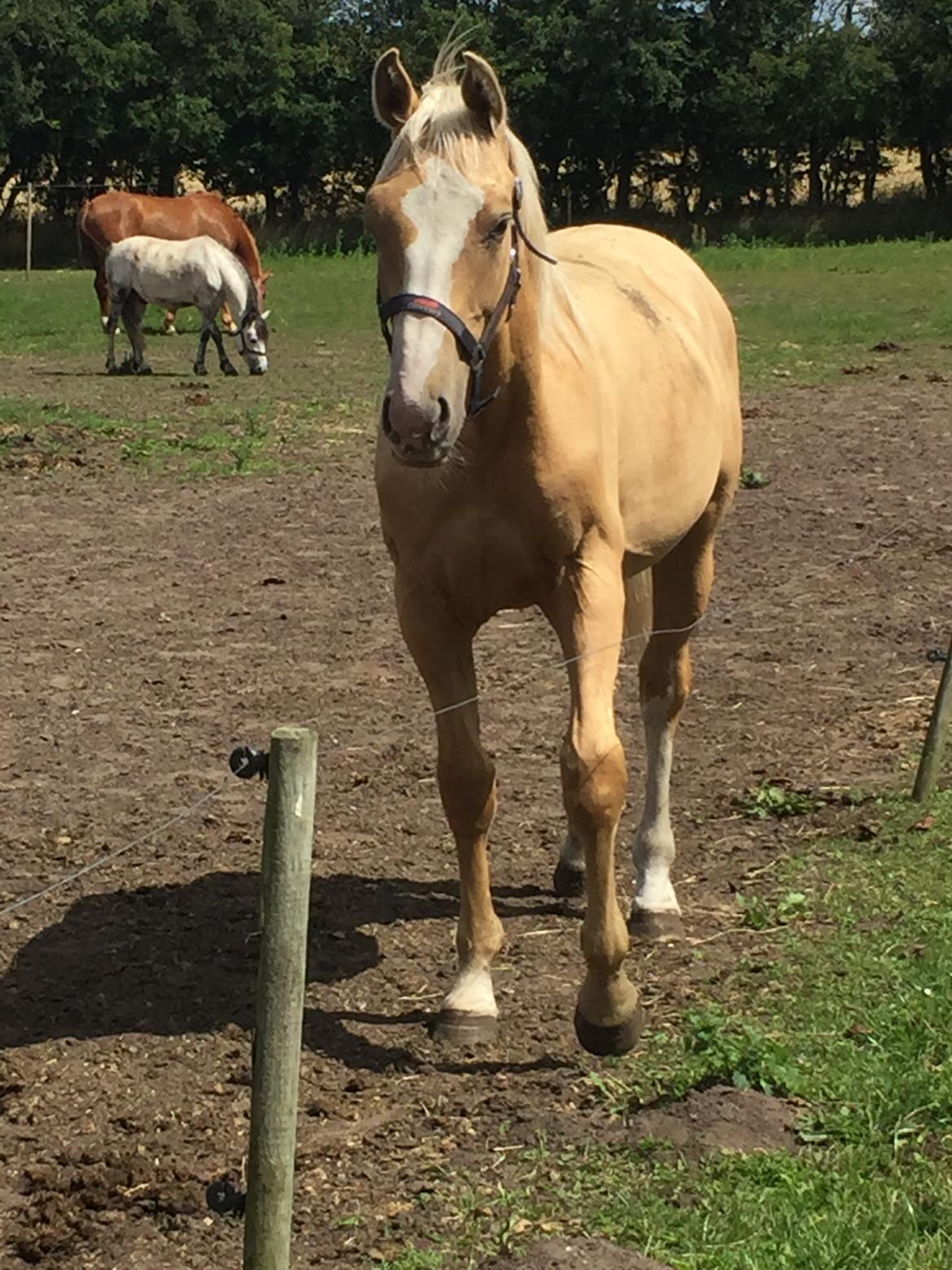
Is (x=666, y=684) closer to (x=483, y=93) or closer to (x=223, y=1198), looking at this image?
(x=483, y=93)

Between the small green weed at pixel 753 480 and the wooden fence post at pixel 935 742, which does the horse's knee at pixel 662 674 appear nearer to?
the wooden fence post at pixel 935 742

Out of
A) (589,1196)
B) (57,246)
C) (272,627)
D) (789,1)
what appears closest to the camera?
(589,1196)

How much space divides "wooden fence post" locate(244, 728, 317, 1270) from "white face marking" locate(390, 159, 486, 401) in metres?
0.91

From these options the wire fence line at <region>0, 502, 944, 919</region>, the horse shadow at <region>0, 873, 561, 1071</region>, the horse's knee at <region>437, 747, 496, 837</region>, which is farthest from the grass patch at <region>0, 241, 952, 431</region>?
the horse's knee at <region>437, 747, 496, 837</region>

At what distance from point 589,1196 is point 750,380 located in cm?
1237

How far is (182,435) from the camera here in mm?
12141

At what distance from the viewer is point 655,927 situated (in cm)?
425

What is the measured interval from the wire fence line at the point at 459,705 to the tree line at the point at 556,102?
109ft

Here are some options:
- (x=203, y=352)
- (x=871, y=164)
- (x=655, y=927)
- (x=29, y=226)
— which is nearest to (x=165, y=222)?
(x=203, y=352)

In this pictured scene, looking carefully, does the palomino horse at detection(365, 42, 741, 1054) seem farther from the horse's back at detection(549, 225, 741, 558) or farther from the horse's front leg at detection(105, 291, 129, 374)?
the horse's front leg at detection(105, 291, 129, 374)

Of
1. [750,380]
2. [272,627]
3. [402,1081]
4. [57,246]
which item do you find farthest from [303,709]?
[57,246]

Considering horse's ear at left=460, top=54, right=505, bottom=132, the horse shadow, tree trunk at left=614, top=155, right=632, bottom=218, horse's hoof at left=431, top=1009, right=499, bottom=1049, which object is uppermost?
tree trunk at left=614, top=155, right=632, bottom=218

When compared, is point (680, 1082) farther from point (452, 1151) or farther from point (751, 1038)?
point (452, 1151)

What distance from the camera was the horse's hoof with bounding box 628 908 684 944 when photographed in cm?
423
